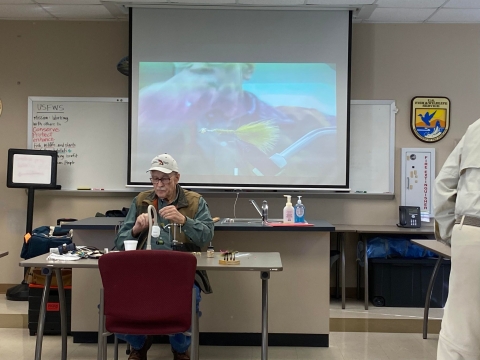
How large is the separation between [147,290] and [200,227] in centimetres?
85

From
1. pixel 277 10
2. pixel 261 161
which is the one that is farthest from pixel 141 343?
pixel 277 10

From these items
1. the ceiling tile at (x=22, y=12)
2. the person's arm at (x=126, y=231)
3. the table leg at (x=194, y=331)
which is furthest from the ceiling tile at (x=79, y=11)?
the table leg at (x=194, y=331)

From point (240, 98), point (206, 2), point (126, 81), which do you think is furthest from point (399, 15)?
point (126, 81)

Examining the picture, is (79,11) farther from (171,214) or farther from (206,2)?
(171,214)

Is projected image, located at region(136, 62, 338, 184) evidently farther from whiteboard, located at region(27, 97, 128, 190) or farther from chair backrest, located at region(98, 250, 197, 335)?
chair backrest, located at region(98, 250, 197, 335)

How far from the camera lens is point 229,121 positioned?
16.9 feet

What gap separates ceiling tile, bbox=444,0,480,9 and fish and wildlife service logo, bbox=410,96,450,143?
2.93 feet

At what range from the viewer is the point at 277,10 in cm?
509

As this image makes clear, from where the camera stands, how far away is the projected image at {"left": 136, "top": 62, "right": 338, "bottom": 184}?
513 cm

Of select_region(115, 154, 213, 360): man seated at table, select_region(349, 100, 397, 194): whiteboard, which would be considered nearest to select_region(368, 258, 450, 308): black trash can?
select_region(349, 100, 397, 194): whiteboard

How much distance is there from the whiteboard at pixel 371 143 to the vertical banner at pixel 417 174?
172 millimetres

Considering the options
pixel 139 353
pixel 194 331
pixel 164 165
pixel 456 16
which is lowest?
pixel 139 353

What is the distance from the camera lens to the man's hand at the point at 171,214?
10.3 ft

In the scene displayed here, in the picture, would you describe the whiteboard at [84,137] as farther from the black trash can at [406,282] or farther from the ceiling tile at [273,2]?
the black trash can at [406,282]
